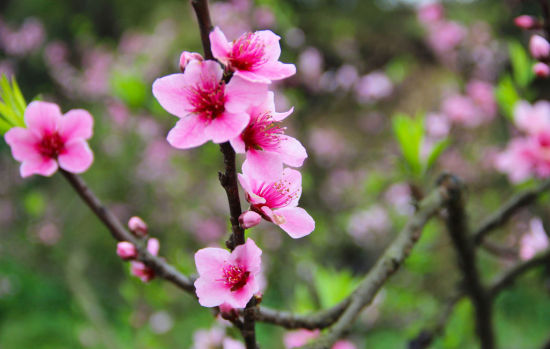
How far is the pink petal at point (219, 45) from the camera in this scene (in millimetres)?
380

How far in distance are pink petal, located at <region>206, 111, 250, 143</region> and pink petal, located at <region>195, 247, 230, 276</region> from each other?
5.1 inches

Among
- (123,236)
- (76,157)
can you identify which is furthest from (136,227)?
(76,157)

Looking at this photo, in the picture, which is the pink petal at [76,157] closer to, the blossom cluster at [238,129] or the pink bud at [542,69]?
the blossom cluster at [238,129]

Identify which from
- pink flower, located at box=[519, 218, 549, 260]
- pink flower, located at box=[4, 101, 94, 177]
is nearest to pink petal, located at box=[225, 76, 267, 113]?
pink flower, located at box=[4, 101, 94, 177]

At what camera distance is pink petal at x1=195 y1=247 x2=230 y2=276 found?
0.43 metres

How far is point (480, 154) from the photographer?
9.74ft

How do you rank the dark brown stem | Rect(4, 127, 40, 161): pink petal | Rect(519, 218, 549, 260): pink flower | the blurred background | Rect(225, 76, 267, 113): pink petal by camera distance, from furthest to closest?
the blurred background → Rect(519, 218, 549, 260): pink flower → the dark brown stem → Rect(4, 127, 40, 161): pink petal → Rect(225, 76, 267, 113): pink petal

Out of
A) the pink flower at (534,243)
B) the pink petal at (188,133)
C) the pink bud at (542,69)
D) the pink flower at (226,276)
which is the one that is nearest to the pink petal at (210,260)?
the pink flower at (226,276)

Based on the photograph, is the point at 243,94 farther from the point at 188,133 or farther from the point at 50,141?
the point at 50,141

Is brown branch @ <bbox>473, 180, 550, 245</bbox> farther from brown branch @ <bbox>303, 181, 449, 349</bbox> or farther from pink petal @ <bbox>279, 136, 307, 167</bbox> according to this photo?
pink petal @ <bbox>279, 136, 307, 167</bbox>

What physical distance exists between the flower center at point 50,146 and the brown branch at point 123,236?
3 centimetres

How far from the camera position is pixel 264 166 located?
0.41 meters

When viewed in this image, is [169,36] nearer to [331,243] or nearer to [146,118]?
[146,118]

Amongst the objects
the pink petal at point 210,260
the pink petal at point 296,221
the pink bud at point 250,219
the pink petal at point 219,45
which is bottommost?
the pink petal at point 210,260
